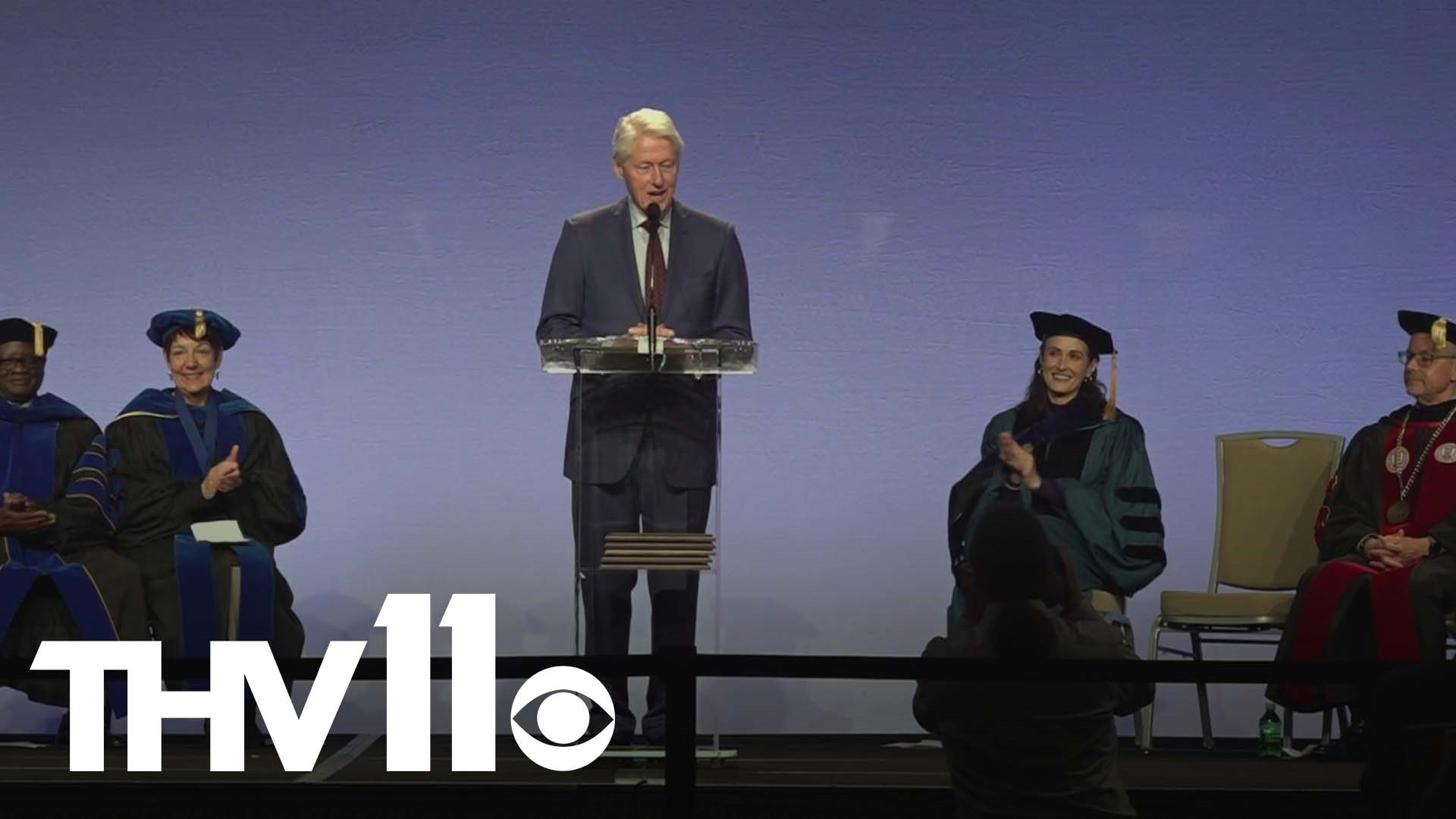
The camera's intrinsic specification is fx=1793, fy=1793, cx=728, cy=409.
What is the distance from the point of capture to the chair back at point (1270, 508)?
616cm

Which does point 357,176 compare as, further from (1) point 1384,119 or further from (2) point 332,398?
(1) point 1384,119

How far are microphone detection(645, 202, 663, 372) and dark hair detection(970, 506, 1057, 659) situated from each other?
1.46 meters

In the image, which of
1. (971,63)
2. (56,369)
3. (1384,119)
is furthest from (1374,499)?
(56,369)

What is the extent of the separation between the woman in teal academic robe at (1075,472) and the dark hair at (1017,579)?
2.72 meters

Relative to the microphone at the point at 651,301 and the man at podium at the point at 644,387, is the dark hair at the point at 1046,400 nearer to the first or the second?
the man at podium at the point at 644,387

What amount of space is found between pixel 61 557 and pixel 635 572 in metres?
2.31

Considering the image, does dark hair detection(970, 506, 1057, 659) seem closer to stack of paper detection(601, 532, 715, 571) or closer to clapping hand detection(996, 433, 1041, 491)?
stack of paper detection(601, 532, 715, 571)

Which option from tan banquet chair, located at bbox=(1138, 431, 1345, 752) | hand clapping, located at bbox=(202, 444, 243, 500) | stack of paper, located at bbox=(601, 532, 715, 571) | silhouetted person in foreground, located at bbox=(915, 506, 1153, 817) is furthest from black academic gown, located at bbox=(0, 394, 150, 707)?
silhouetted person in foreground, located at bbox=(915, 506, 1153, 817)

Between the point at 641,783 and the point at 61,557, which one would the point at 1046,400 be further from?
the point at 61,557

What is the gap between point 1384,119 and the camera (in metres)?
6.59

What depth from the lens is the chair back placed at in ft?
20.2

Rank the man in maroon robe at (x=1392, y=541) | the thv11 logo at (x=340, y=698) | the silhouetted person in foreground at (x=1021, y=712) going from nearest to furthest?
1. the thv11 logo at (x=340, y=698)
2. the silhouetted person in foreground at (x=1021, y=712)
3. the man in maroon robe at (x=1392, y=541)

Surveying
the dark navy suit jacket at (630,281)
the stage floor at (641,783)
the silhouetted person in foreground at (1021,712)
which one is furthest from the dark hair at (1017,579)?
the dark navy suit jacket at (630,281)

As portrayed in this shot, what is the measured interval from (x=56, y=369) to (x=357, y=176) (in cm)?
132
